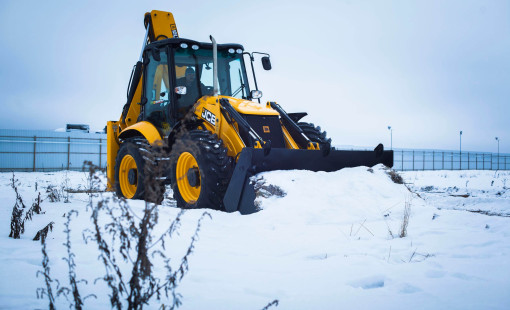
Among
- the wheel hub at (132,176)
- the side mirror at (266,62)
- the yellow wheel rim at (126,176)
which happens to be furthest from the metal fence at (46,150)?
the side mirror at (266,62)

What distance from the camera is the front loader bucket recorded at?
19.3 feet

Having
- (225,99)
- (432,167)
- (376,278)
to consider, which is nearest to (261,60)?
(225,99)

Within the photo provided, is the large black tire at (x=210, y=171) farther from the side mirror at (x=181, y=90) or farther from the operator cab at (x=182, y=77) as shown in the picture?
the operator cab at (x=182, y=77)

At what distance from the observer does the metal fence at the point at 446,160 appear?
3847 cm

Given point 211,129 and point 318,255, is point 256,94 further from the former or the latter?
point 318,255

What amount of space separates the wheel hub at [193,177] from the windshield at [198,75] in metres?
1.47

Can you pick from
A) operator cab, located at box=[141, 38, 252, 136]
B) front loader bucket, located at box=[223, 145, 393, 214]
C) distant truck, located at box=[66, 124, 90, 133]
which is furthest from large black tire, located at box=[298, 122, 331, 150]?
distant truck, located at box=[66, 124, 90, 133]

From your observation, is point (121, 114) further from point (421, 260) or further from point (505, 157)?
point (505, 157)

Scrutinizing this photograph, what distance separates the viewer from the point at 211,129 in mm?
7125

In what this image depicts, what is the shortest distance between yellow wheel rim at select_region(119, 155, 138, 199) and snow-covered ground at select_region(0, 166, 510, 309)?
251cm

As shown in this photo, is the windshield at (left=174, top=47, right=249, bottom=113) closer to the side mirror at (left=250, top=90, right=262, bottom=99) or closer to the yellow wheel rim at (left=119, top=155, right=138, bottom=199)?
the side mirror at (left=250, top=90, right=262, bottom=99)

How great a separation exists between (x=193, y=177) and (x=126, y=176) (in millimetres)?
3048

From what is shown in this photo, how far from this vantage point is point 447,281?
301cm

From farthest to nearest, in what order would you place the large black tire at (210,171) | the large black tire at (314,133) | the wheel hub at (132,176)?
the wheel hub at (132,176), the large black tire at (314,133), the large black tire at (210,171)
